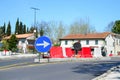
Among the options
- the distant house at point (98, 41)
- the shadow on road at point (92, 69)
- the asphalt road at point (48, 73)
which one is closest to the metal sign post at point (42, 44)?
the shadow on road at point (92, 69)

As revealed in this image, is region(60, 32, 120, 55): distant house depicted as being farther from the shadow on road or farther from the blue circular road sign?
the blue circular road sign

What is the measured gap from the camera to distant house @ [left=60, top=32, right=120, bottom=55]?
289 ft

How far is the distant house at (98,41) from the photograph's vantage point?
289 feet

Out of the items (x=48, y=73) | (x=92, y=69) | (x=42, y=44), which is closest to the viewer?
(x=48, y=73)

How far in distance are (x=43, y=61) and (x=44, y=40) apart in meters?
3.08

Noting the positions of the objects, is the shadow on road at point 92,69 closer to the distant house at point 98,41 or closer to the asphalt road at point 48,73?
the asphalt road at point 48,73

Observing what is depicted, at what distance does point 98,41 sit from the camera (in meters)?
88.4

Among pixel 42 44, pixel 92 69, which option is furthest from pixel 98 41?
pixel 92 69

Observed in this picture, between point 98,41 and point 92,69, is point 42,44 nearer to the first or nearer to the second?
point 92,69

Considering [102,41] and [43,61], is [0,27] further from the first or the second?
[43,61]

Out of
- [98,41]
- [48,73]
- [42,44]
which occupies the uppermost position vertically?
[98,41]

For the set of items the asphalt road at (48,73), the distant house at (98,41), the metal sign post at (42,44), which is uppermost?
the distant house at (98,41)

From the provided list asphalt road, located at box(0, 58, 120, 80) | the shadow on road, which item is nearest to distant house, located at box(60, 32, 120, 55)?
the shadow on road

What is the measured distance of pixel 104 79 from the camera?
39.3 feet
